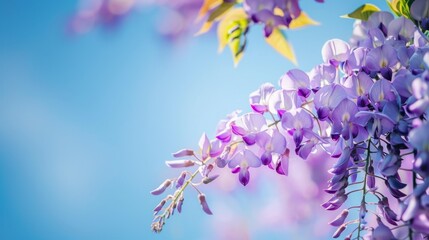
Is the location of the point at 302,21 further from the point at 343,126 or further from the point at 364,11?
the point at 343,126

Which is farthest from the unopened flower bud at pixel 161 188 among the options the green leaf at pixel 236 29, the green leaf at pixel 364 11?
the green leaf at pixel 364 11

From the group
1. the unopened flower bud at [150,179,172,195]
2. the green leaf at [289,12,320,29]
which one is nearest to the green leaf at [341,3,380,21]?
the green leaf at [289,12,320,29]

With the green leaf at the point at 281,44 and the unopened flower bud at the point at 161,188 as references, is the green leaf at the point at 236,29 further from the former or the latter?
the unopened flower bud at the point at 161,188

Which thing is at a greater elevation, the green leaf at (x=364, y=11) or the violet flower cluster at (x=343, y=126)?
the green leaf at (x=364, y=11)

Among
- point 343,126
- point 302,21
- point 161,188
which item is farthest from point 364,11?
point 161,188

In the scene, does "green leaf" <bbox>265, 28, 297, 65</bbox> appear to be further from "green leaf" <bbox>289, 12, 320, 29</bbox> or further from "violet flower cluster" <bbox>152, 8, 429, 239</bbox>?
"violet flower cluster" <bbox>152, 8, 429, 239</bbox>

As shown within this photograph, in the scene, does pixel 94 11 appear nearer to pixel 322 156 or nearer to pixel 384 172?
pixel 384 172

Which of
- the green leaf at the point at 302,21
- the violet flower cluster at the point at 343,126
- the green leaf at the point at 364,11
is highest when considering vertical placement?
the green leaf at the point at 302,21
